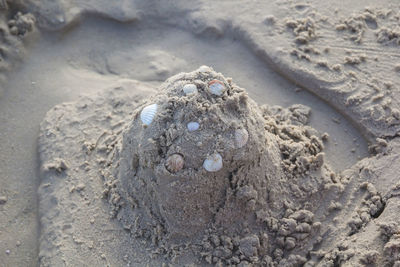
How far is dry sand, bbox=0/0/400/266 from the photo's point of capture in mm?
2631

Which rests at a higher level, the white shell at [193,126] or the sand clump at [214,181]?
the white shell at [193,126]

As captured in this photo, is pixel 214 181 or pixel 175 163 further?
pixel 214 181

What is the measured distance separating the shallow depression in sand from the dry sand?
0.01 m

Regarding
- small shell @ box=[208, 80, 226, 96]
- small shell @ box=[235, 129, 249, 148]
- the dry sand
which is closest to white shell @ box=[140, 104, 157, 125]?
small shell @ box=[208, 80, 226, 96]

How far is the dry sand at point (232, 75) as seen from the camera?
104 inches

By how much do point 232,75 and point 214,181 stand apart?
1.55 m

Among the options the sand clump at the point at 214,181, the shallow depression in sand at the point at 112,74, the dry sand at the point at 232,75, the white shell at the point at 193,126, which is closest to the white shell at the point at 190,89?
the sand clump at the point at 214,181

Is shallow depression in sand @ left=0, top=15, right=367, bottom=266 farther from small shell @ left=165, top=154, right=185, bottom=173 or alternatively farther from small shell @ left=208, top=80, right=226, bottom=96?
small shell @ left=165, top=154, right=185, bottom=173

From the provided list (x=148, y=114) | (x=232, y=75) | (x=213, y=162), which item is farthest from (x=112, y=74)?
(x=213, y=162)

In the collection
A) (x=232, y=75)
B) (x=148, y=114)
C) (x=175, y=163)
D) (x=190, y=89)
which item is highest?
(x=190, y=89)

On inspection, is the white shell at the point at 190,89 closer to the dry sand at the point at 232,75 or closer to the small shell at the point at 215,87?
the small shell at the point at 215,87

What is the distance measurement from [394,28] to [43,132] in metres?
3.14

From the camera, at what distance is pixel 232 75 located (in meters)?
3.64

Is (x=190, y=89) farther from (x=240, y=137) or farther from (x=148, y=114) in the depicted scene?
(x=240, y=137)
